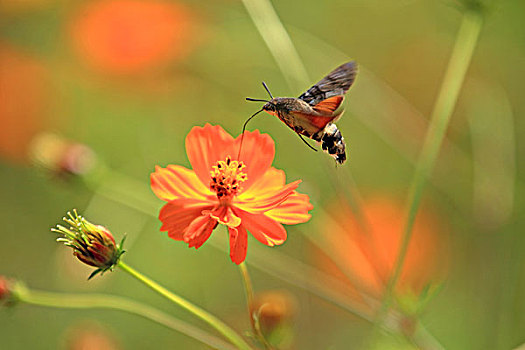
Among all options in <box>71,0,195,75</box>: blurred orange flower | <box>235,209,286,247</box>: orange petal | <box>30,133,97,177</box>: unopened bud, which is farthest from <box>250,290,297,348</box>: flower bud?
<box>71,0,195,75</box>: blurred orange flower

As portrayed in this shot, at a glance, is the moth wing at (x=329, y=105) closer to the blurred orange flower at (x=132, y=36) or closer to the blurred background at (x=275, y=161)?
the blurred background at (x=275, y=161)

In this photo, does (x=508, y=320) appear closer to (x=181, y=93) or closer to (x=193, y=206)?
(x=193, y=206)

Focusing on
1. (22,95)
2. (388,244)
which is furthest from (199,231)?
(22,95)

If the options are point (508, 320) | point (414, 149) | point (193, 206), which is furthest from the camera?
point (414, 149)

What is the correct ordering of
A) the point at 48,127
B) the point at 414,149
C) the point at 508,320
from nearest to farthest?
1. the point at 508,320
2. the point at 414,149
3. the point at 48,127

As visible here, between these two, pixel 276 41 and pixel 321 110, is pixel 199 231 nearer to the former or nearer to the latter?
pixel 321 110

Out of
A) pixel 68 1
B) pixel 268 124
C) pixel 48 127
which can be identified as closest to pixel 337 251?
pixel 268 124

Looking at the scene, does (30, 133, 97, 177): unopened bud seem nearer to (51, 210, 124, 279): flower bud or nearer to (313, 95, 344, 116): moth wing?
(51, 210, 124, 279): flower bud
